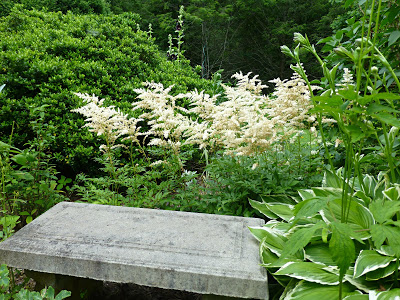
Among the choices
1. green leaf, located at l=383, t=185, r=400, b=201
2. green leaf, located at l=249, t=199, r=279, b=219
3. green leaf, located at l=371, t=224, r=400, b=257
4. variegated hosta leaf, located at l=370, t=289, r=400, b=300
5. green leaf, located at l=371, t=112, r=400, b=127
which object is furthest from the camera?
green leaf, located at l=249, t=199, r=279, b=219

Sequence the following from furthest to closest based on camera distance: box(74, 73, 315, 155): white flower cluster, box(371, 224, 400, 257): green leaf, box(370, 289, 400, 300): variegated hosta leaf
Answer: box(74, 73, 315, 155): white flower cluster → box(370, 289, 400, 300): variegated hosta leaf → box(371, 224, 400, 257): green leaf

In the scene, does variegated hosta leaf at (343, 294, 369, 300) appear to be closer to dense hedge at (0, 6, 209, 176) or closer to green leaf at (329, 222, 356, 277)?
green leaf at (329, 222, 356, 277)

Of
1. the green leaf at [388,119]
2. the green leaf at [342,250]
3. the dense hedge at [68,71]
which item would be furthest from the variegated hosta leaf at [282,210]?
the dense hedge at [68,71]

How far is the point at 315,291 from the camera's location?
1.41m

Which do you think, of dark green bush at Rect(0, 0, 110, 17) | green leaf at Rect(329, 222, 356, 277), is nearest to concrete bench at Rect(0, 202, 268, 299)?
green leaf at Rect(329, 222, 356, 277)

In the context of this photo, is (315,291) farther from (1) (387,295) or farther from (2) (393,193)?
(2) (393,193)

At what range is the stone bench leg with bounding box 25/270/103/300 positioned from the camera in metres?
1.75

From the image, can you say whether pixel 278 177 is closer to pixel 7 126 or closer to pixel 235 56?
pixel 7 126

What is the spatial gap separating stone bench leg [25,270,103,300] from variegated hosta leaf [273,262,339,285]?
120 cm

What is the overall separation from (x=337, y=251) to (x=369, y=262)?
488 millimetres

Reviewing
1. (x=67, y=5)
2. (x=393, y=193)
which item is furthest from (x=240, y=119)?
(x=67, y=5)

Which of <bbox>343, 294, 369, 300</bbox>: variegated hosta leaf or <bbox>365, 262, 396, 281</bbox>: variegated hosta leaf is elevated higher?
<bbox>365, 262, 396, 281</bbox>: variegated hosta leaf

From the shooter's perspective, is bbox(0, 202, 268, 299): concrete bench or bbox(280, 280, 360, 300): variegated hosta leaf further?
bbox(0, 202, 268, 299): concrete bench

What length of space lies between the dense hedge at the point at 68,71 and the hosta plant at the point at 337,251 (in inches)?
91.8
